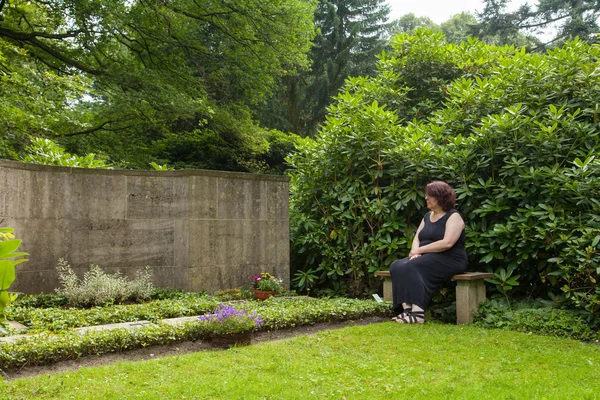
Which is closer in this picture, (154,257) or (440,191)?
(440,191)

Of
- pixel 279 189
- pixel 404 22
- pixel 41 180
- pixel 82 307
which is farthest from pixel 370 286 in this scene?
pixel 404 22

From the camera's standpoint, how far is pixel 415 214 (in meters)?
8.07

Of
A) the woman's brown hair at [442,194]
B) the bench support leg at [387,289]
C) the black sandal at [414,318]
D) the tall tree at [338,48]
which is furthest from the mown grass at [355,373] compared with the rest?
the tall tree at [338,48]

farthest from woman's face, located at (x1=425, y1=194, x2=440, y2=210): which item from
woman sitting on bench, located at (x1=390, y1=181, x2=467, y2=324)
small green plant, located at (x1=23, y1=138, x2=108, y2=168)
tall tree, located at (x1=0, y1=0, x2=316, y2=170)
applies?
tall tree, located at (x1=0, y1=0, x2=316, y2=170)

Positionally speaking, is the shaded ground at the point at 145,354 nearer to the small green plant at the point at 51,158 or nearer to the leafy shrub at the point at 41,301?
the leafy shrub at the point at 41,301

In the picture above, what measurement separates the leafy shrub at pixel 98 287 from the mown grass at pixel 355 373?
9.94 feet

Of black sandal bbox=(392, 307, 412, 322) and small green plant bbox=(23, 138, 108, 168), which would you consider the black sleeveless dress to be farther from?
small green plant bbox=(23, 138, 108, 168)

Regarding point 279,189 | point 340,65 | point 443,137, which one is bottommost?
point 279,189

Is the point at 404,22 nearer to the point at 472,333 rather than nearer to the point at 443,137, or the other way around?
the point at 443,137

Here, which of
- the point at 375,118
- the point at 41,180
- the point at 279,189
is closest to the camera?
the point at 41,180

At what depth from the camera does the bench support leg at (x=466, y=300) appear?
21.0 feet

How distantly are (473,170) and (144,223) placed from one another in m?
4.98

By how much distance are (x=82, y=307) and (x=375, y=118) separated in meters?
5.00

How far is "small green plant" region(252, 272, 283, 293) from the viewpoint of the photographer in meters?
7.98
